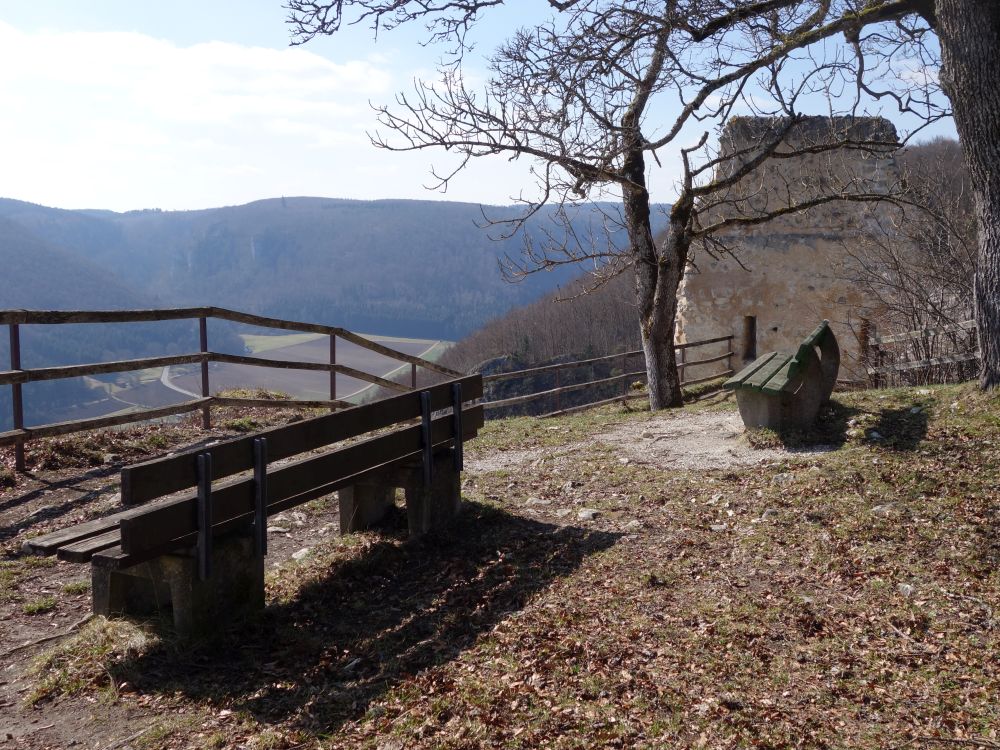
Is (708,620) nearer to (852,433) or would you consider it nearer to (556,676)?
(556,676)

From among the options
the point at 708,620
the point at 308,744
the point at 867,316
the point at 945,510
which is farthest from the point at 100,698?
the point at 867,316

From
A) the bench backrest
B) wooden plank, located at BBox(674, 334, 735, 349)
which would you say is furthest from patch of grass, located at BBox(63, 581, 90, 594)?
wooden plank, located at BBox(674, 334, 735, 349)

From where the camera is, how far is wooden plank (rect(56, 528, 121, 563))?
3.87m

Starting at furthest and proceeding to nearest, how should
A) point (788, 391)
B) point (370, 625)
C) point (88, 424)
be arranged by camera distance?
point (788, 391) → point (88, 424) → point (370, 625)

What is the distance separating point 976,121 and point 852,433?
111 inches

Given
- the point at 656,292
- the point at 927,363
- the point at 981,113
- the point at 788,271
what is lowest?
the point at 927,363

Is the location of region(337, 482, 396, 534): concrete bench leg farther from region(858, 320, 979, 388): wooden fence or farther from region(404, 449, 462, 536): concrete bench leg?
region(858, 320, 979, 388): wooden fence

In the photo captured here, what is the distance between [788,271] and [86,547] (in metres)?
14.8

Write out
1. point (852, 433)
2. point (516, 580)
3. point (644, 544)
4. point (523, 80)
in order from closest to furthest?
point (516, 580)
point (644, 544)
point (852, 433)
point (523, 80)

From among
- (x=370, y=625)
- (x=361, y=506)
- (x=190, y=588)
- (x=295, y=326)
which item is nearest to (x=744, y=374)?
(x=361, y=506)

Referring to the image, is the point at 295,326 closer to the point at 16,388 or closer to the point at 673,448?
the point at 16,388

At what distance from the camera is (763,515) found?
18.7 ft

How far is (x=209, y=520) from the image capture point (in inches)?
160

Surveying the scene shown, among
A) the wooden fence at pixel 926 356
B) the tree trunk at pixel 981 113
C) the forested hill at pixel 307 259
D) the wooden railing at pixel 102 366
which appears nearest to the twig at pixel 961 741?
the tree trunk at pixel 981 113
